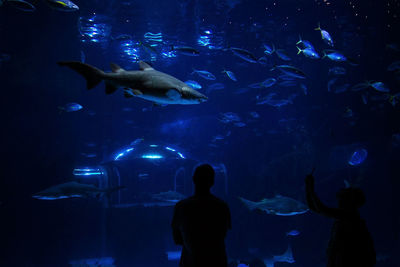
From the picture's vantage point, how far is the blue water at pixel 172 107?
431 inches

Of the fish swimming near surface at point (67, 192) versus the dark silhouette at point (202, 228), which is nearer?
the dark silhouette at point (202, 228)

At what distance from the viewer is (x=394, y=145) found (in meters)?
17.3

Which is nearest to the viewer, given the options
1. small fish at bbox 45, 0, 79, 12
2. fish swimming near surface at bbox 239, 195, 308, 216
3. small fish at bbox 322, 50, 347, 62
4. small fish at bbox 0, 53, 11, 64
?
fish swimming near surface at bbox 239, 195, 308, 216

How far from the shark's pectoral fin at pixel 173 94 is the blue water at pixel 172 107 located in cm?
543

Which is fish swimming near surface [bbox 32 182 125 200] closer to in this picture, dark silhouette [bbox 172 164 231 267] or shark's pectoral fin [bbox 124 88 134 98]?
shark's pectoral fin [bbox 124 88 134 98]

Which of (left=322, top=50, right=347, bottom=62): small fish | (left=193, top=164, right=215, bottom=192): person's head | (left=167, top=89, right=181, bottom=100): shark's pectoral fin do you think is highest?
(left=322, top=50, right=347, bottom=62): small fish

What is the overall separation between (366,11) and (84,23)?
12050 millimetres

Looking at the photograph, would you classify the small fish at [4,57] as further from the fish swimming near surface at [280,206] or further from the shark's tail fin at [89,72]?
the fish swimming near surface at [280,206]

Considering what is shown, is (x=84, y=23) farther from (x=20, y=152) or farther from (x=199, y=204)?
(x=199, y=204)

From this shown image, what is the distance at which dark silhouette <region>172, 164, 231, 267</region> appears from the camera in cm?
241

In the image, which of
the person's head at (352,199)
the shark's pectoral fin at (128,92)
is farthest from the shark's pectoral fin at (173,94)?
the person's head at (352,199)

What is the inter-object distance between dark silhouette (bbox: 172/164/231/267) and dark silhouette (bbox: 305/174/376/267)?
99 cm

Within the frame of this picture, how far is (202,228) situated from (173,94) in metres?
1.40

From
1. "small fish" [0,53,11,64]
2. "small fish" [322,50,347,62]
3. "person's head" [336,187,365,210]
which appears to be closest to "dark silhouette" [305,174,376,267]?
"person's head" [336,187,365,210]
